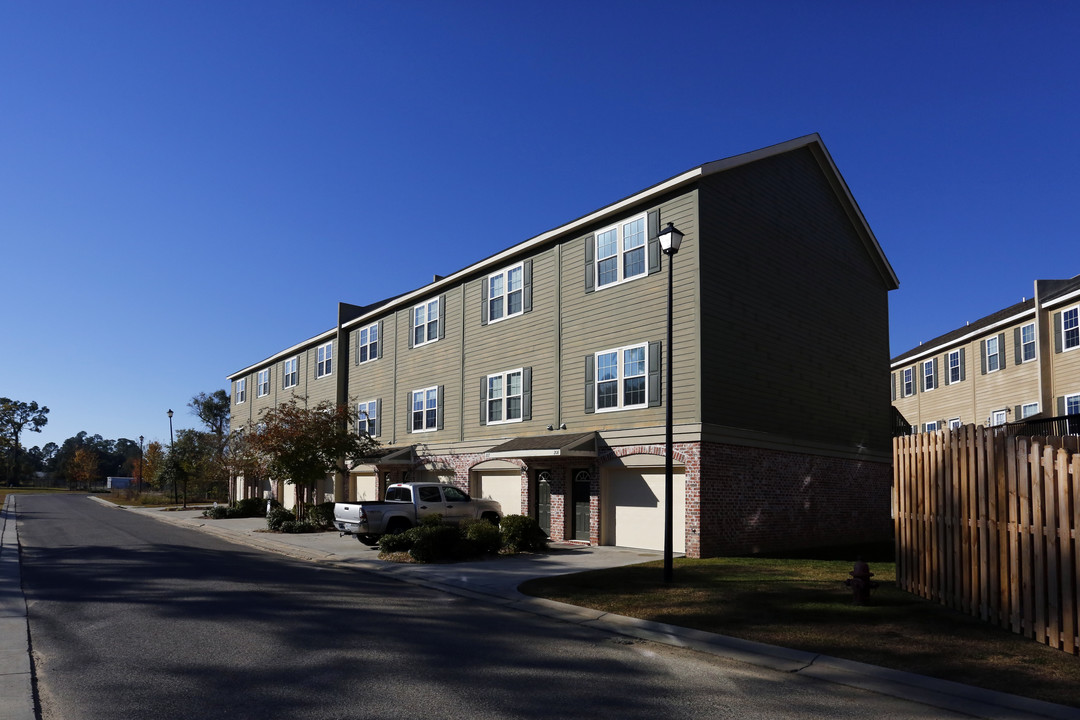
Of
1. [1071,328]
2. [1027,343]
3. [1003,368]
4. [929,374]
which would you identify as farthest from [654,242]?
[929,374]

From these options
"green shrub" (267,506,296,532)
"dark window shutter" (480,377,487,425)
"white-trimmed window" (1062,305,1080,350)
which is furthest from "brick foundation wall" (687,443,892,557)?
"green shrub" (267,506,296,532)

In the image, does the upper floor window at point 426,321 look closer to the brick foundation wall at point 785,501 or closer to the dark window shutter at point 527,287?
the dark window shutter at point 527,287

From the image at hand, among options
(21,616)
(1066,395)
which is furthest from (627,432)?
(1066,395)

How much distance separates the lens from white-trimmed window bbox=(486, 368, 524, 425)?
79.4 ft

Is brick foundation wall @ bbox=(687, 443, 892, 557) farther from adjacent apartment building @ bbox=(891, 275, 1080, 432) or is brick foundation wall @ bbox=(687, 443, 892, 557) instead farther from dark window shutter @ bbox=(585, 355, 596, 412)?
adjacent apartment building @ bbox=(891, 275, 1080, 432)

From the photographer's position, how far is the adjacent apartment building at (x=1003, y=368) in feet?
88.3

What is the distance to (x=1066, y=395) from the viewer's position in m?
26.8

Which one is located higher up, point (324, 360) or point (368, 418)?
point (324, 360)

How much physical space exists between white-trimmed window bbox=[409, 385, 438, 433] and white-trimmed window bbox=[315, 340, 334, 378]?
861 centimetres

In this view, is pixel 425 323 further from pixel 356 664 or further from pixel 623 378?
pixel 356 664

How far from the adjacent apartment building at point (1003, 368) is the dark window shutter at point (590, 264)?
44.1ft

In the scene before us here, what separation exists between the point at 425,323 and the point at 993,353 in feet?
74.4

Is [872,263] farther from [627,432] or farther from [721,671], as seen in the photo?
[721,671]

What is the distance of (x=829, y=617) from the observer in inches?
417
